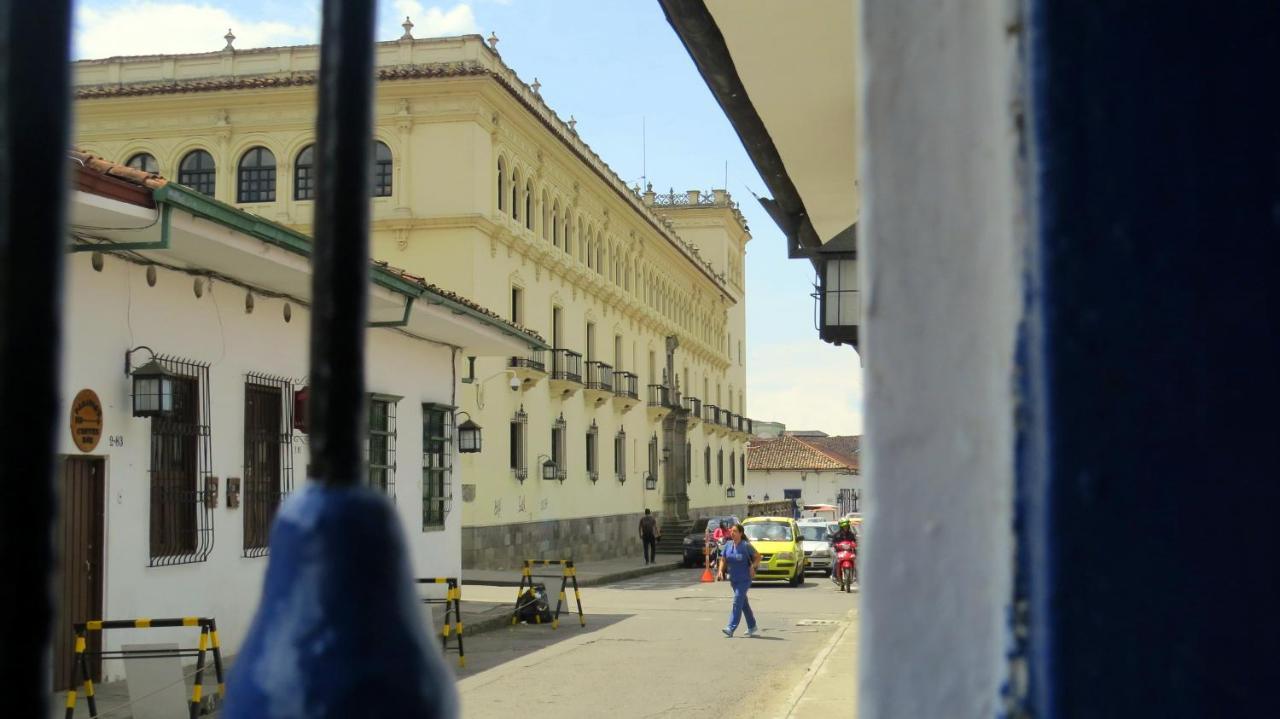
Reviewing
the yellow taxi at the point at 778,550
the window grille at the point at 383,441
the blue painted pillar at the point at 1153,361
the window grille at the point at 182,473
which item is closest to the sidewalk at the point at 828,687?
the window grille at the point at 182,473

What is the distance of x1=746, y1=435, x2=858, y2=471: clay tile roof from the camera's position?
272ft

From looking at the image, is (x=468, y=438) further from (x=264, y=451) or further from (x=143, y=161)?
(x=143, y=161)

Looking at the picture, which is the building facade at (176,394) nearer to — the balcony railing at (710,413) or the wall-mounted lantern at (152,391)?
the wall-mounted lantern at (152,391)

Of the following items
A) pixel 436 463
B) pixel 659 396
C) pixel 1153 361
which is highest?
pixel 659 396

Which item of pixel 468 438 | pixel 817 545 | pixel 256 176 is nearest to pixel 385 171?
pixel 256 176

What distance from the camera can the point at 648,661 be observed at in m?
15.1

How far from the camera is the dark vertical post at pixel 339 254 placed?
863 mm

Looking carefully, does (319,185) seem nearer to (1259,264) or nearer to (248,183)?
(1259,264)

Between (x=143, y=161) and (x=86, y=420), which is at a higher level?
(x=143, y=161)

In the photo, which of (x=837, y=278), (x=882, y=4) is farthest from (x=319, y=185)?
(x=837, y=278)

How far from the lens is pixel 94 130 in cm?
3300

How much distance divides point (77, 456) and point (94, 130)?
76.2 ft

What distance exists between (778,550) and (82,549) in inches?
753

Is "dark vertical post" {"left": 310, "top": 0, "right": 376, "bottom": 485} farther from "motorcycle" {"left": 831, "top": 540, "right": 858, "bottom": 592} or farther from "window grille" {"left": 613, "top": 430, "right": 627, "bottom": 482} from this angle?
"window grille" {"left": 613, "top": 430, "right": 627, "bottom": 482}
